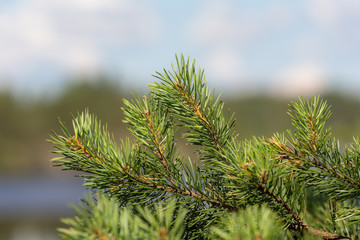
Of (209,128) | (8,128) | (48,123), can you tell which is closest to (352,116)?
(48,123)

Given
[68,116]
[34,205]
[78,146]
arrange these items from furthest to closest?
[68,116]
[34,205]
[78,146]

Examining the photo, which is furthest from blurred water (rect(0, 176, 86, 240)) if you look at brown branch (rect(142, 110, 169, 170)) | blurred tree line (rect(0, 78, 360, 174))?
brown branch (rect(142, 110, 169, 170))

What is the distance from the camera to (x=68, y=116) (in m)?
39.7

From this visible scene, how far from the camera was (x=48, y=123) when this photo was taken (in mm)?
39156

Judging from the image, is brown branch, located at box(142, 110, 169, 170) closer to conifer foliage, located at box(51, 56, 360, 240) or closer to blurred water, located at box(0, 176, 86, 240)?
conifer foliage, located at box(51, 56, 360, 240)

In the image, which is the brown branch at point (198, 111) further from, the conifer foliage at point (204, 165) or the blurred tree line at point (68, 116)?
the blurred tree line at point (68, 116)

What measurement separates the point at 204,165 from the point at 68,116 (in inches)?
1580

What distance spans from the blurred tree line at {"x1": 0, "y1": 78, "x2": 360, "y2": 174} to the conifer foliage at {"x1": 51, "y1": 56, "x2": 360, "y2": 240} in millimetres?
33286

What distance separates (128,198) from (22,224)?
17007 mm

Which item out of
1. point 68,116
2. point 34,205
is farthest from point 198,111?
point 68,116

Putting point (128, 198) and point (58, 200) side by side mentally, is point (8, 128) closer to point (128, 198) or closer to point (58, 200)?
point (58, 200)

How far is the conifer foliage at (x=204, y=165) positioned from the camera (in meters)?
0.84

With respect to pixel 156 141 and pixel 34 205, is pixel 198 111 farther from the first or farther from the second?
pixel 34 205

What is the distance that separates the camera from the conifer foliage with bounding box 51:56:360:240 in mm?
841
